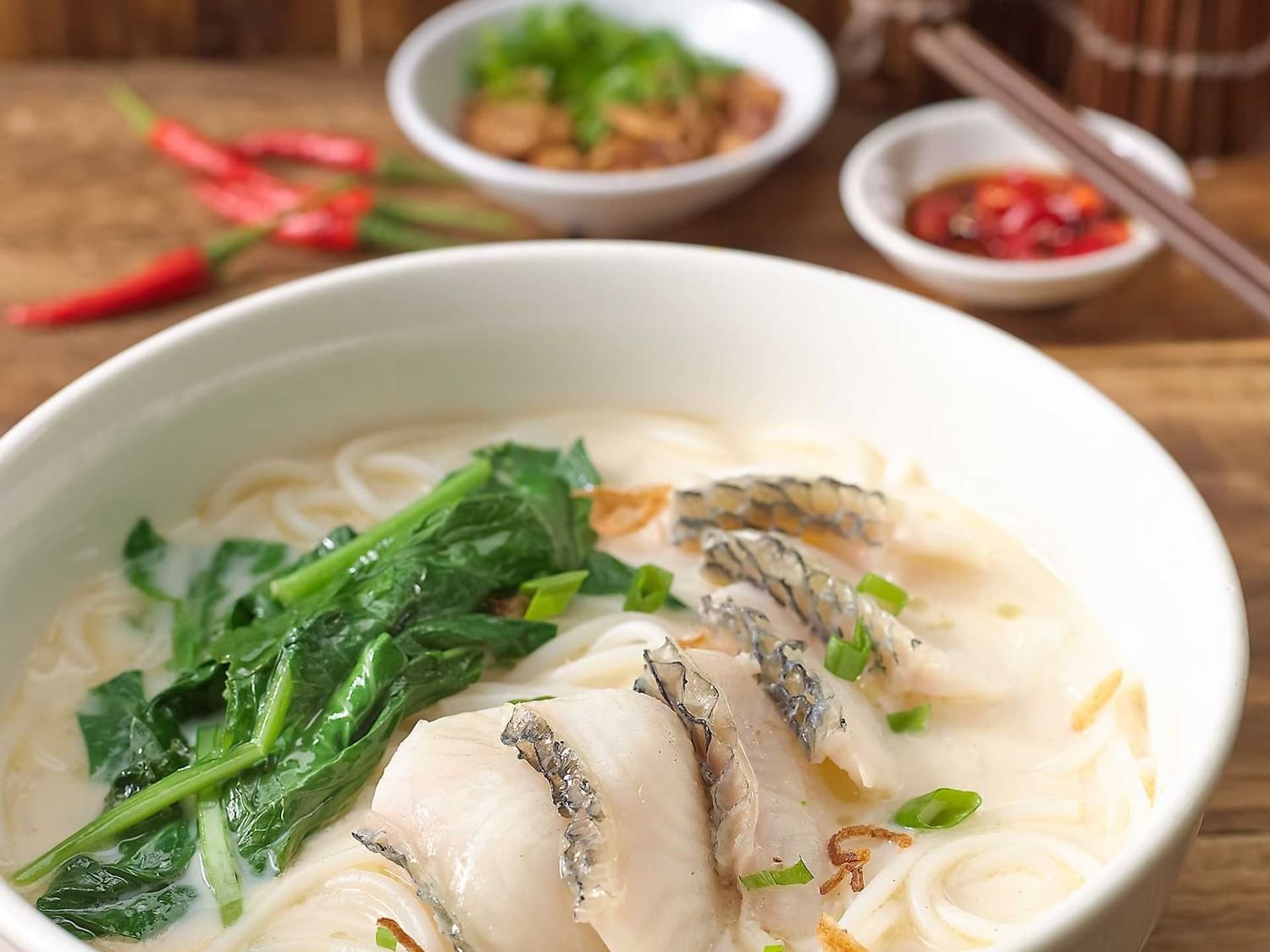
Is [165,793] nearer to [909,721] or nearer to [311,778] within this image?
[311,778]

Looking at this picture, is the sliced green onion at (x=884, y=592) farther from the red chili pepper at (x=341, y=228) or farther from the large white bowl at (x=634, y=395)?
the red chili pepper at (x=341, y=228)

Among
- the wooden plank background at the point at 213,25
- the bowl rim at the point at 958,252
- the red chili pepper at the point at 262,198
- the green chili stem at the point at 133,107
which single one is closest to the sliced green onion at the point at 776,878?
the bowl rim at the point at 958,252

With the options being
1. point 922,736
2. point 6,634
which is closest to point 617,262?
point 922,736

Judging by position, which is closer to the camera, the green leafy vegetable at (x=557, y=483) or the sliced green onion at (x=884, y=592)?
the sliced green onion at (x=884, y=592)

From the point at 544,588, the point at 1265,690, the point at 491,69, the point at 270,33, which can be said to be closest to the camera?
the point at 544,588

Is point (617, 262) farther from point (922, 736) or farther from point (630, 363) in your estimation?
point (922, 736)

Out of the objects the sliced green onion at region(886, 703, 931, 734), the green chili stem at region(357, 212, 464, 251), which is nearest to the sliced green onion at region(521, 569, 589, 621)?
the sliced green onion at region(886, 703, 931, 734)
